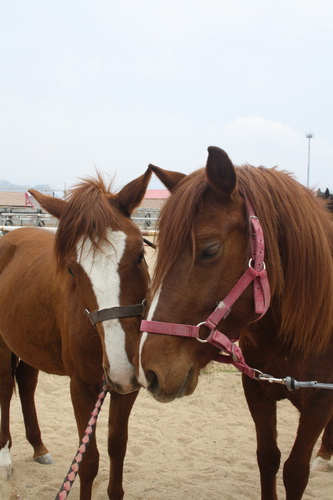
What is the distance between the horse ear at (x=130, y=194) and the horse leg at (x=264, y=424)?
4.08ft

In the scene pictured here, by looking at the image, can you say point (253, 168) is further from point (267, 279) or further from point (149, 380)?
point (149, 380)

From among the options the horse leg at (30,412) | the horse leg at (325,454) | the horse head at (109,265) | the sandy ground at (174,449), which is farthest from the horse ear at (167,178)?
the horse leg at (325,454)

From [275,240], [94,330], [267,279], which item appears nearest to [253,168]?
[275,240]

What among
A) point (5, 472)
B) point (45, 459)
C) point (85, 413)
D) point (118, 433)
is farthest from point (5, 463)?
point (85, 413)

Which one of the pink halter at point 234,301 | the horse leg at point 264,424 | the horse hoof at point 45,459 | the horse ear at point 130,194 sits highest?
the horse ear at point 130,194

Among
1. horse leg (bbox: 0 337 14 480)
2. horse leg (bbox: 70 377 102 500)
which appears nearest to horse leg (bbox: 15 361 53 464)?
horse leg (bbox: 0 337 14 480)

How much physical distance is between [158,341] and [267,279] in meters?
0.52

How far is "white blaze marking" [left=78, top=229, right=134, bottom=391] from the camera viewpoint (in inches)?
87.0

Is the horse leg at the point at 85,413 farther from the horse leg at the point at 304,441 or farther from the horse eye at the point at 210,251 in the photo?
the horse eye at the point at 210,251

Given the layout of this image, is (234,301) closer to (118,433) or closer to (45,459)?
(118,433)

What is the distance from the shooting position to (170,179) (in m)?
2.38

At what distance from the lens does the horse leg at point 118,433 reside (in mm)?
3029

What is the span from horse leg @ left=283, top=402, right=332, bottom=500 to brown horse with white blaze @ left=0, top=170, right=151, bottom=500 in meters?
0.93

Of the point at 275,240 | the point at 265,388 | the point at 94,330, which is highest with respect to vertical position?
the point at 275,240
